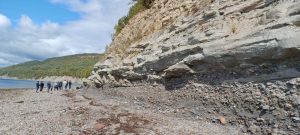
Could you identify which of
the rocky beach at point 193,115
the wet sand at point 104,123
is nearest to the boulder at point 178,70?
the rocky beach at point 193,115

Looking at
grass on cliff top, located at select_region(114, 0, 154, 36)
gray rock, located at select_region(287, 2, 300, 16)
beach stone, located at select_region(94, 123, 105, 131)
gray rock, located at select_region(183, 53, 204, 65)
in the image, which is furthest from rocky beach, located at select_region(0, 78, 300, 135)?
grass on cliff top, located at select_region(114, 0, 154, 36)

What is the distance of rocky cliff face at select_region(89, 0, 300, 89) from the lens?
16797 mm

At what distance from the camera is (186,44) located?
23.8 meters

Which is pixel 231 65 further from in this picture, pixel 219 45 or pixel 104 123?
pixel 104 123

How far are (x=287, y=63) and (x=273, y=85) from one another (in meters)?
1.26

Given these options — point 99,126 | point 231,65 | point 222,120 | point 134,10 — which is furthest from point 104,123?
point 134,10

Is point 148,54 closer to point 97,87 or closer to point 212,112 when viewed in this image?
point 212,112

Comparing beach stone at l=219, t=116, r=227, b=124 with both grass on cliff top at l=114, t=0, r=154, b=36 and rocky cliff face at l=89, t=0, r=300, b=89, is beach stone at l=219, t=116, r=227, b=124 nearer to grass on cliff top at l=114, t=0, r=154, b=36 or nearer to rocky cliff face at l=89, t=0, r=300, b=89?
rocky cliff face at l=89, t=0, r=300, b=89

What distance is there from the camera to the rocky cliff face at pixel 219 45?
16.8m

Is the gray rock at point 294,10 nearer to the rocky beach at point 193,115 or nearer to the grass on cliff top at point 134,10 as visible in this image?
the rocky beach at point 193,115

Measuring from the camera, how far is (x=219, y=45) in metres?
20.2

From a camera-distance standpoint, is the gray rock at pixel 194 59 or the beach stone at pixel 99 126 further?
the gray rock at pixel 194 59

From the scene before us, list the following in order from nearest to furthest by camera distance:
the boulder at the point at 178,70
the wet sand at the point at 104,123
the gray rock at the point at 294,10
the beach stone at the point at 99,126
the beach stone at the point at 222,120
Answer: the gray rock at the point at 294,10 → the wet sand at the point at 104,123 → the beach stone at the point at 222,120 → the beach stone at the point at 99,126 → the boulder at the point at 178,70

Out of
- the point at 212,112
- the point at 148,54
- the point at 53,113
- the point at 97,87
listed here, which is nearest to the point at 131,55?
the point at 148,54
